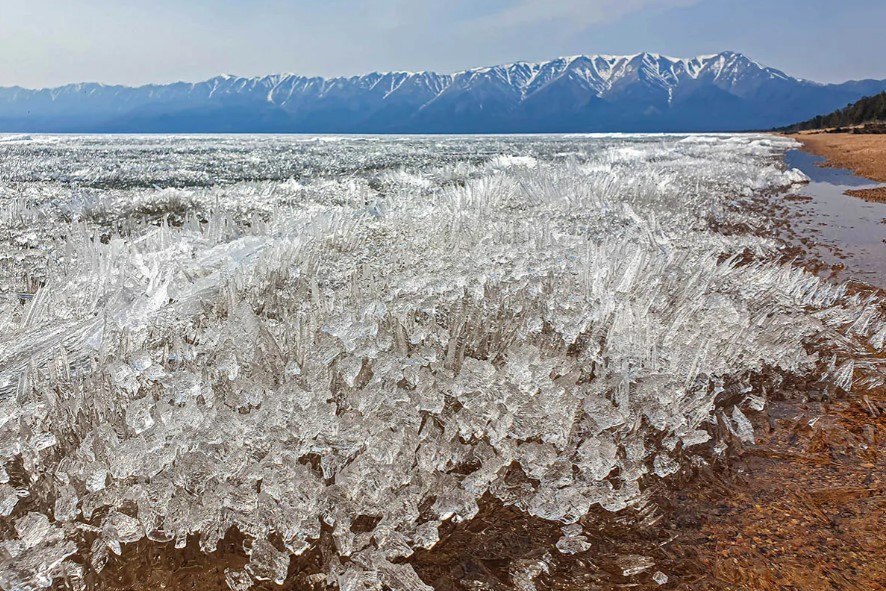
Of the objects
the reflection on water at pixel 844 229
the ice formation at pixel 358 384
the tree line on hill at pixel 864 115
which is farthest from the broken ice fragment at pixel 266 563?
the tree line on hill at pixel 864 115

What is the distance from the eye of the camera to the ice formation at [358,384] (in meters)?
1.65

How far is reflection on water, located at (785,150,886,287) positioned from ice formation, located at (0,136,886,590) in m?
1.70

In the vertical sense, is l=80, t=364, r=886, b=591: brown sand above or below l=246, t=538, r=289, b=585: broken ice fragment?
below

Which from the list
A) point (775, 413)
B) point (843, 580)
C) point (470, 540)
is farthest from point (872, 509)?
point (470, 540)

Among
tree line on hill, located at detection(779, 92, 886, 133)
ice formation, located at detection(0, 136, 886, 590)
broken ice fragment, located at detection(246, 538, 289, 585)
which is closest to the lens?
broken ice fragment, located at detection(246, 538, 289, 585)

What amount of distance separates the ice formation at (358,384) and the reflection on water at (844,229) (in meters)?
1.70

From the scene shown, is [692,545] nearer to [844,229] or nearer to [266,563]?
[266,563]

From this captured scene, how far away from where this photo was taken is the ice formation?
165cm

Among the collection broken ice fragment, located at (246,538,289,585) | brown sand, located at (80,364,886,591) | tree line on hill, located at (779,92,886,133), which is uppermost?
tree line on hill, located at (779,92,886,133)

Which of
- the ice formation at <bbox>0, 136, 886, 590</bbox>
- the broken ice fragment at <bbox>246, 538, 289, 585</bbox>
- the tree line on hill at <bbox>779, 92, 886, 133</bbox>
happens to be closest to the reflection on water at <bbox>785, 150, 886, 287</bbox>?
the ice formation at <bbox>0, 136, 886, 590</bbox>

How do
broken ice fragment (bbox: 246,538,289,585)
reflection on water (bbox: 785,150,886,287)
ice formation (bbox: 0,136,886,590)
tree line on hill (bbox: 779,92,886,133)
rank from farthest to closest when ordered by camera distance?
tree line on hill (bbox: 779,92,886,133), reflection on water (bbox: 785,150,886,287), ice formation (bbox: 0,136,886,590), broken ice fragment (bbox: 246,538,289,585)

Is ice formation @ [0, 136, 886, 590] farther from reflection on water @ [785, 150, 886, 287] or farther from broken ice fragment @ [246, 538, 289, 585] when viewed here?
reflection on water @ [785, 150, 886, 287]

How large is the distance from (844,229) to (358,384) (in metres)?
8.82

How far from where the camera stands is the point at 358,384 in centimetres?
226
